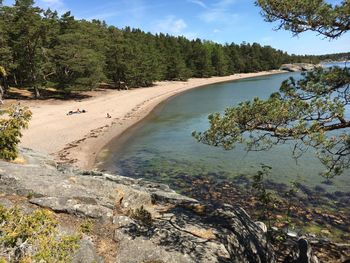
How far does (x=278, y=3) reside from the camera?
8.80m

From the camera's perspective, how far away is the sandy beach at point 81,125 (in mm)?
25594

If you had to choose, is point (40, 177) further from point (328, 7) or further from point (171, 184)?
point (171, 184)

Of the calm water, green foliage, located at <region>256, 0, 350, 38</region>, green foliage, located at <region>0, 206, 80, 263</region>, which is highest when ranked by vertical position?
green foliage, located at <region>256, 0, 350, 38</region>

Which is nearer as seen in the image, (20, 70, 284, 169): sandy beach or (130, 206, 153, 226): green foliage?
(130, 206, 153, 226): green foliage

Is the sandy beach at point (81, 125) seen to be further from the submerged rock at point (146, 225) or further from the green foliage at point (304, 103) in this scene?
the green foliage at point (304, 103)

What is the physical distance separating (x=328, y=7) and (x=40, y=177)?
8.97 meters

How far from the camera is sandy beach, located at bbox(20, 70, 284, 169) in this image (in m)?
25.6

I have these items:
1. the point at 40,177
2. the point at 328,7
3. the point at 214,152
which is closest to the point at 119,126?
the point at 214,152

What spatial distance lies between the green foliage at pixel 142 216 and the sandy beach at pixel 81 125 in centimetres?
1442

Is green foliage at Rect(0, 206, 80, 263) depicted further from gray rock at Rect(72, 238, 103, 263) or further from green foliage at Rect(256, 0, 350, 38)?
green foliage at Rect(256, 0, 350, 38)

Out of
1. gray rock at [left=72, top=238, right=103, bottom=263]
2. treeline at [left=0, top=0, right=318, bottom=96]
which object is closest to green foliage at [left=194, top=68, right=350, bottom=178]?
gray rock at [left=72, top=238, right=103, bottom=263]

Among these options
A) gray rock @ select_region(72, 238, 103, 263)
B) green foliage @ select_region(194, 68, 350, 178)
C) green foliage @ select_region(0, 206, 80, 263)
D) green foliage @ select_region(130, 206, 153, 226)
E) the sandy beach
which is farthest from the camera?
the sandy beach

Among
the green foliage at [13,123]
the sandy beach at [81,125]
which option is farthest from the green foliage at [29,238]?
the sandy beach at [81,125]

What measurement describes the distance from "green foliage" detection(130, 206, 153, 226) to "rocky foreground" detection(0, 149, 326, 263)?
1.0 inches
